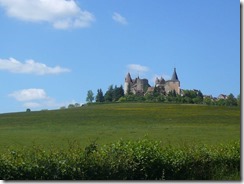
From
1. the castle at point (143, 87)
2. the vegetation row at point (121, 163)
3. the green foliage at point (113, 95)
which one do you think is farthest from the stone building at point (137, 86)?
the vegetation row at point (121, 163)

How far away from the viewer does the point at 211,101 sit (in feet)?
283

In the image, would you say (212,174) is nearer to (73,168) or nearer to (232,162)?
(232,162)

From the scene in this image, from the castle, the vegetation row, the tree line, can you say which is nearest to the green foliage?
the tree line

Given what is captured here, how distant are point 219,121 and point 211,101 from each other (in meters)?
36.3

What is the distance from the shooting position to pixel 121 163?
7.92 meters

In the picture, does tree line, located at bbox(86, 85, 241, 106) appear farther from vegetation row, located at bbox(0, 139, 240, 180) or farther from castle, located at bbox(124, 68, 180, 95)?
vegetation row, located at bbox(0, 139, 240, 180)

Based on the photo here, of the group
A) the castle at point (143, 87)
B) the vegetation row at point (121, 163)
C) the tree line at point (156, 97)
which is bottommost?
the vegetation row at point (121, 163)

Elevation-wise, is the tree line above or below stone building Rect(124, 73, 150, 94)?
below

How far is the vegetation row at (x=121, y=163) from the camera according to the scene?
24.1 feet

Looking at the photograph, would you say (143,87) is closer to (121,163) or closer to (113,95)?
(113,95)

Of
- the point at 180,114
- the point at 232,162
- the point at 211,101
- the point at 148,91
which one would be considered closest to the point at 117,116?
the point at 180,114

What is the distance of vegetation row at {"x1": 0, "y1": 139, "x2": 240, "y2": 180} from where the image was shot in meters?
7.34

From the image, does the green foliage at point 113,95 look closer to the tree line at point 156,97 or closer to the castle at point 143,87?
the tree line at point 156,97

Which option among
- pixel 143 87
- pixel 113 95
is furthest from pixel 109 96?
pixel 143 87
